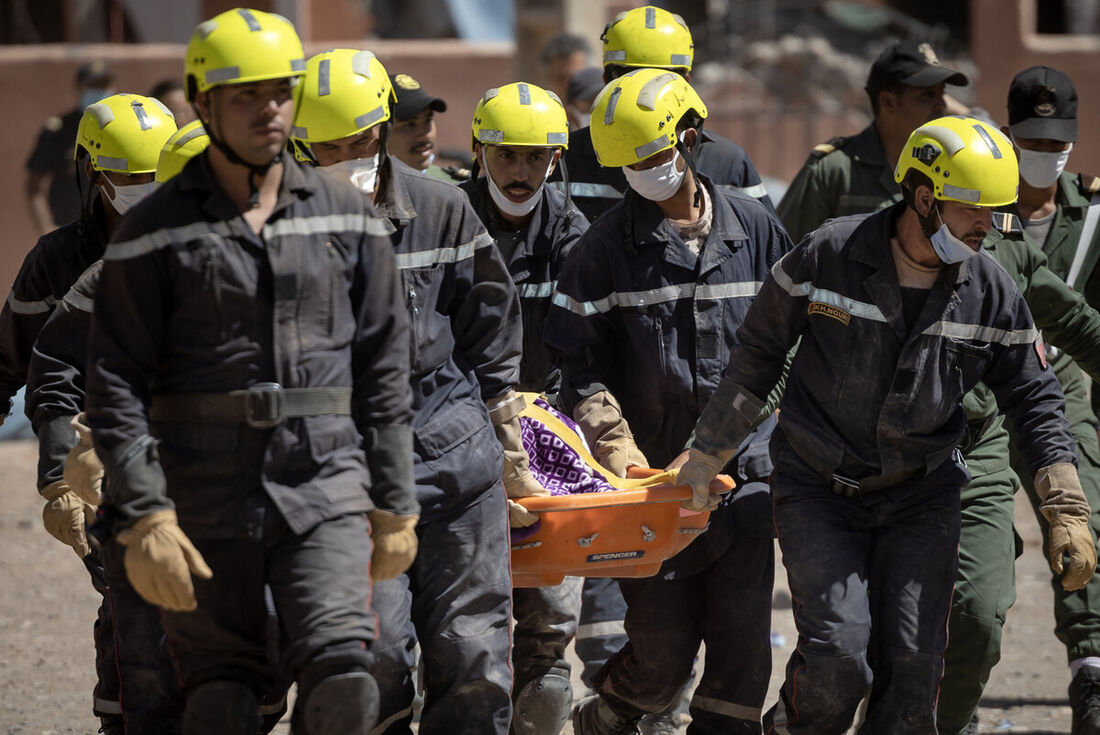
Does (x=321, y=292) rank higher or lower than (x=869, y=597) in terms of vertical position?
higher

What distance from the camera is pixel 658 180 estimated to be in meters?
6.15

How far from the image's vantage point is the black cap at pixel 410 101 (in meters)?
8.10

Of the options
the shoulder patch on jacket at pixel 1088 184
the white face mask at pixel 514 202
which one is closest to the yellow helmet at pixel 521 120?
the white face mask at pixel 514 202

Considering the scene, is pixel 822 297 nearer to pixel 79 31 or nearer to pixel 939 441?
pixel 939 441

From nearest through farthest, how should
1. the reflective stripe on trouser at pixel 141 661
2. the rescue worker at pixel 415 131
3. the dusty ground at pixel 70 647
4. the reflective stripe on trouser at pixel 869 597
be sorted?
the reflective stripe on trouser at pixel 141 661
the reflective stripe on trouser at pixel 869 597
the dusty ground at pixel 70 647
the rescue worker at pixel 415 131

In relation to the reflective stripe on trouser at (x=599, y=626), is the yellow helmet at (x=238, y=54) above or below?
above

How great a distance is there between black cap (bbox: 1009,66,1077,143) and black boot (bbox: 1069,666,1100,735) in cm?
215

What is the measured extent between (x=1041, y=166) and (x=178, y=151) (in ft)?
11.6

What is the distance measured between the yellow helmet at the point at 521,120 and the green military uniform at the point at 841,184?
136 cm

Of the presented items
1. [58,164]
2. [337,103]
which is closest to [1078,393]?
[337,103]

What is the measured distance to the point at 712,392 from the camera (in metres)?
6.12

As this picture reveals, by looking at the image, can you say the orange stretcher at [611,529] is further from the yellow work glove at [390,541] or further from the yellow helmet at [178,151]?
the yellow helmet at [178,151]

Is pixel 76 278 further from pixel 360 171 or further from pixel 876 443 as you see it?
pixel 876 443

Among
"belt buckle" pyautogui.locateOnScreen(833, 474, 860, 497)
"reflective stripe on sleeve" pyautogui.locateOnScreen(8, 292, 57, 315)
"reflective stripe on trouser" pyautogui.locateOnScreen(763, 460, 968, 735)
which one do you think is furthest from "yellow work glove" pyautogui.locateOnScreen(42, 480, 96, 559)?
"belt buckle" pyautogui.locateOnScreen(833, 474, 860, 497)
